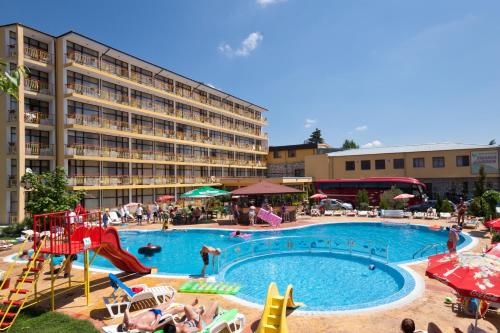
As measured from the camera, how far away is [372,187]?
39.8m

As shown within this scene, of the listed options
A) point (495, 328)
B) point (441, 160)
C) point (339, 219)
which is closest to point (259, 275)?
point (495, 328)

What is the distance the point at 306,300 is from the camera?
12.0 m

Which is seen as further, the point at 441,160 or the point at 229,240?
the point at 441,160

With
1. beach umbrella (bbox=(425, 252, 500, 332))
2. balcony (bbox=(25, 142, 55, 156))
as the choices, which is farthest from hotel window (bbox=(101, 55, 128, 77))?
beach umbrella (bbox=(425, 252, 500, 332))

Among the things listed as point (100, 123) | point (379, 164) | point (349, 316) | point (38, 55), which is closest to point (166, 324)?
point (349, 316)

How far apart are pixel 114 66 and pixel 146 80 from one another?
15.0 ft

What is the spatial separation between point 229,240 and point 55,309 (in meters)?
13.8

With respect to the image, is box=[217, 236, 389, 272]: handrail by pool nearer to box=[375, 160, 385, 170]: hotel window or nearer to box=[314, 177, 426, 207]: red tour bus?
box=[314, 177, 426, 207]: red tour bus

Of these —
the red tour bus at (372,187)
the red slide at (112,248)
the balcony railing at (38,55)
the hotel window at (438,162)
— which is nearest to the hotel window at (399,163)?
the hotel window at (438,162)

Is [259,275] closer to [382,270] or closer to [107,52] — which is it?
[382,270]

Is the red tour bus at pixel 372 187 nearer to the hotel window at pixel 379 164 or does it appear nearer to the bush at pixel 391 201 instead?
the bush at pixel 391 201

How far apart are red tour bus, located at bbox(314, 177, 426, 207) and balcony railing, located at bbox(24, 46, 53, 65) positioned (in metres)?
32.9

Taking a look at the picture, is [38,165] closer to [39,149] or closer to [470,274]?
[39,149]

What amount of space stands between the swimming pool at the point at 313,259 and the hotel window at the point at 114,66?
1910cm
